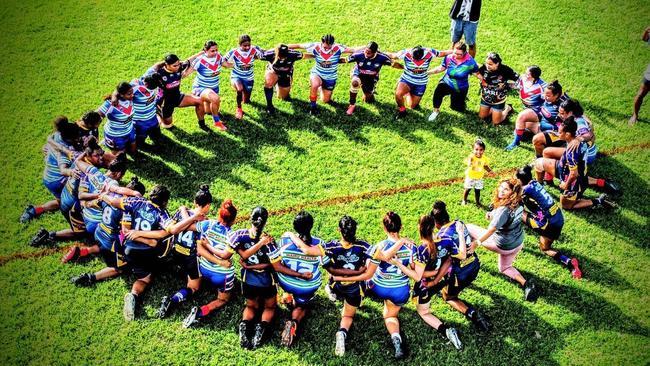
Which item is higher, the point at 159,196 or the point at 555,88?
the point at 555,88

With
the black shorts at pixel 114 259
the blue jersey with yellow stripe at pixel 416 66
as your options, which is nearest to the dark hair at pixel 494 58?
the blue jersey with yellow stripe at pixel 416 66

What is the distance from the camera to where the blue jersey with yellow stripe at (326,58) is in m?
11.1

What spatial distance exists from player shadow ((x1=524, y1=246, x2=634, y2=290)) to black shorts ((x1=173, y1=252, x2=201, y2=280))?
5.32 m

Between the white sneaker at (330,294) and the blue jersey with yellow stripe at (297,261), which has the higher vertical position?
the blue jersey with yellow stripe at (297,261)

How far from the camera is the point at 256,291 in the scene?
7473mm

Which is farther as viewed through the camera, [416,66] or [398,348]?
[416,66]

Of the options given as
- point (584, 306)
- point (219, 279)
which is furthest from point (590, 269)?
point (219, 279)

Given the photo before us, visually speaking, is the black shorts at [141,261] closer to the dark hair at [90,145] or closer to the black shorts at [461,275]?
the dark hair at [90,145]

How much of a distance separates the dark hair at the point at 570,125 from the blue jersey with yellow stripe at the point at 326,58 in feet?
14.9

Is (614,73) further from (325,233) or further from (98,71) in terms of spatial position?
(98,71)

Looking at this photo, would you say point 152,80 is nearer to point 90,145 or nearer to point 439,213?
point 90,145

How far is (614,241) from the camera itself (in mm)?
9195

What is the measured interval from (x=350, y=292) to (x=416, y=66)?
220 inches

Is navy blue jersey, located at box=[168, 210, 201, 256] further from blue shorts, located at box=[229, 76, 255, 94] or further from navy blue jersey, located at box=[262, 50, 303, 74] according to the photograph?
navy blue jersey, located at box=[262, 50, 303, 74]
